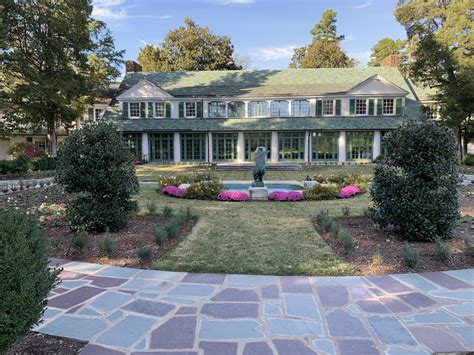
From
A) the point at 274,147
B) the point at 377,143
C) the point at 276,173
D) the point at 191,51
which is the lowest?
the point at 276,173

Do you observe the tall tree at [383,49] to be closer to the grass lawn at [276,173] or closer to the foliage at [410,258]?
the grass lawn at [276,173]

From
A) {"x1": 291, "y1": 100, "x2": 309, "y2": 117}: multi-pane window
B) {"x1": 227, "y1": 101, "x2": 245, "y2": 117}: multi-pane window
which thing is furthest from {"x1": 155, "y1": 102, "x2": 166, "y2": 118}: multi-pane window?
{"x1": 291, "y1": 100, "x2": 309, "y2": 117}: multi-pane window

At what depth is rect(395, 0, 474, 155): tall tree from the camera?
2464 cm

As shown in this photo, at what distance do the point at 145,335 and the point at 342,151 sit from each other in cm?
2776

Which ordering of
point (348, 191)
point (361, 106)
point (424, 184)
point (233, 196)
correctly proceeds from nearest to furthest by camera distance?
point (424, 184) < point (233, 196) < point (348, 191) < point (361, 106)

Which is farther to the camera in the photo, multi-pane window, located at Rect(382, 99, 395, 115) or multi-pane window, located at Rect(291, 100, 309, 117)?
multi-pane window, located at Rect(291, 100, 309, 117)

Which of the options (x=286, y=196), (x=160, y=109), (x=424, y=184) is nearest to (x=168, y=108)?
(x=160, y=109)

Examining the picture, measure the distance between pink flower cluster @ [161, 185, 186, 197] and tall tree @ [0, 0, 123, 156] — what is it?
1428 cm

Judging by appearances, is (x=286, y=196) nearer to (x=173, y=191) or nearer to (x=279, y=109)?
(x=173, y=191)

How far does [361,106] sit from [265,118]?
315 inches

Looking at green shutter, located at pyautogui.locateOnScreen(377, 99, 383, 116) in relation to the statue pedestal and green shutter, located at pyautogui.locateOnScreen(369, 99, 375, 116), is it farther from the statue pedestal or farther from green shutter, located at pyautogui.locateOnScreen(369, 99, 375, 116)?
the statue pedestal

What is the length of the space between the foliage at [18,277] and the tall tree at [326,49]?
50.6 meters

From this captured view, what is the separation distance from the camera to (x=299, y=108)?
30.7 metres

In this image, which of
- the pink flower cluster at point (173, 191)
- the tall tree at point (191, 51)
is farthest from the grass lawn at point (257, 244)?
the tall tree at point (191, 51)
